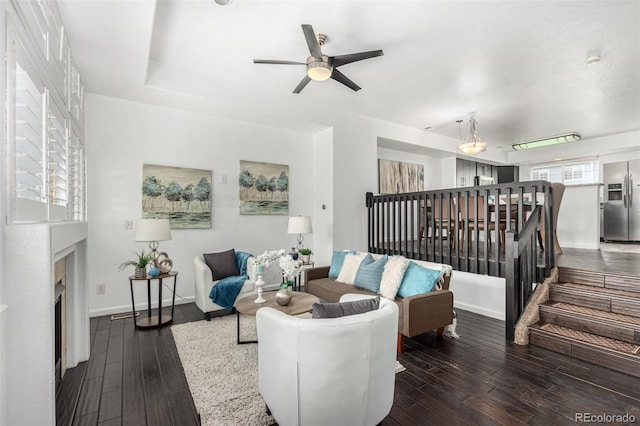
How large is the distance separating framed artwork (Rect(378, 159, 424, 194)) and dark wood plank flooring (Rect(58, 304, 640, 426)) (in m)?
4.07

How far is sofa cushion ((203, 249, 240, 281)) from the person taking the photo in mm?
4156

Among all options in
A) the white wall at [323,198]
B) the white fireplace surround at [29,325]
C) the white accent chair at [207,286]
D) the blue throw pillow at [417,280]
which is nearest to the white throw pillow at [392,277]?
the blue throw pillow at [417,280]

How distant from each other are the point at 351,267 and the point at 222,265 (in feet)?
5.72

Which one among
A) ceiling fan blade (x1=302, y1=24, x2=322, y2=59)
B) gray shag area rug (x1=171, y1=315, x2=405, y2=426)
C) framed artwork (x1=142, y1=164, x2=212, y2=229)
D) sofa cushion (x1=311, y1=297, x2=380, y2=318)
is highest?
ceiling fan blade (x1=302, y1=24, x2=322, y2=59)

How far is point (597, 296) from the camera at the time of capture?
3197 mm

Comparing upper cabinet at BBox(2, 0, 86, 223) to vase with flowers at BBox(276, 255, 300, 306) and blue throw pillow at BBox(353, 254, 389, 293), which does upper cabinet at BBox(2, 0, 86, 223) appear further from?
blue throw pillow at BBox(353, 254, 389, 293)

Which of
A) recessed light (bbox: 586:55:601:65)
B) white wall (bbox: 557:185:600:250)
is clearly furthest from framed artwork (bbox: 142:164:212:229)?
white wall (bbox: 557:185:600:250)

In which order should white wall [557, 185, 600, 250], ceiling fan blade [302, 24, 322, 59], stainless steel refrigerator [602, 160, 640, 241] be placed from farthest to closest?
stainless steel refrigerator [602, 160, 640, 241] → white wall [557, 185, 600, 250] → ceiling fan blade [302, 24, 322, 59]

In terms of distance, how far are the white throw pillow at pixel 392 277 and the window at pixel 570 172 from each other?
24.8ft

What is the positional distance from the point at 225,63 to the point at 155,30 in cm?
84

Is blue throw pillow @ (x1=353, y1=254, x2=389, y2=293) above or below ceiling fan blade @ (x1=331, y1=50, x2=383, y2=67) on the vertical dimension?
below

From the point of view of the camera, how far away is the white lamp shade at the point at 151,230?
11.4ft

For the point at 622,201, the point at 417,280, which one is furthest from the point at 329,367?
the point at 622,201

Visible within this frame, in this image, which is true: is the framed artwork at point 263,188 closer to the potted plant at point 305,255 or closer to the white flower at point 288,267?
the potted plant at point 305,255
